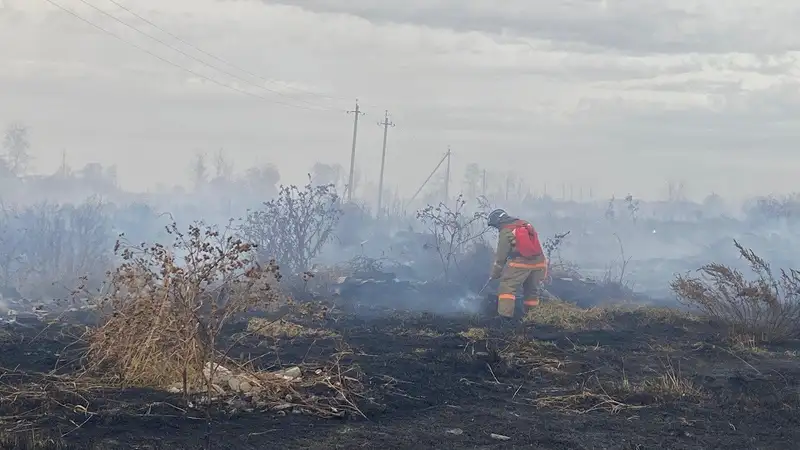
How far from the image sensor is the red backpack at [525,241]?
1434cm

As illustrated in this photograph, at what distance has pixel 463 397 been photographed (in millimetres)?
7801

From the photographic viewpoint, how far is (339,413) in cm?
674

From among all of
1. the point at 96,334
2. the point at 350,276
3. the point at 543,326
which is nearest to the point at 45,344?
the point at 96,334

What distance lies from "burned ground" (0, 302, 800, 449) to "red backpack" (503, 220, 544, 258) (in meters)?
2.43

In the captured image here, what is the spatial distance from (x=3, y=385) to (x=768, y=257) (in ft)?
111

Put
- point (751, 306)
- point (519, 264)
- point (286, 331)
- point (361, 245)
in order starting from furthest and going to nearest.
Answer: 1. point (361, 245)
2. point (519, 264)
3. point (751, 306)
4. point (286, 331)

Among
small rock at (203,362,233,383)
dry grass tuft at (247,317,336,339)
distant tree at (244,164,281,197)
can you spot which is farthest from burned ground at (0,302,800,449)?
distant tree at (244,164,281,197)

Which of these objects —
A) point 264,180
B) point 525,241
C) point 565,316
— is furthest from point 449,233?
point 264,180

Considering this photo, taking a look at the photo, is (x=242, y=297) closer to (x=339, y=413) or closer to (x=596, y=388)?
(x=339, y=413)

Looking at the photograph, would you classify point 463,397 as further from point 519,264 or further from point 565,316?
point 519,264

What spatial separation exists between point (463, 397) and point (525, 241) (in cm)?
683

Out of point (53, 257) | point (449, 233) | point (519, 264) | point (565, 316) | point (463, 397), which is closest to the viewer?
point (463, 397)

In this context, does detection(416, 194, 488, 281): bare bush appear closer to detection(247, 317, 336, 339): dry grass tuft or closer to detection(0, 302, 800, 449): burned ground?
detection(247, 317, 336, 339): dry grass tuft

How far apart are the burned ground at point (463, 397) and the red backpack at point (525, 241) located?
2.43m
